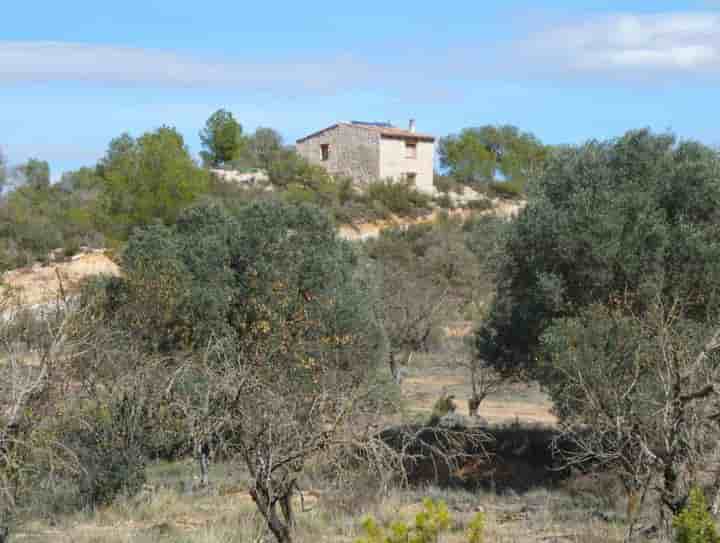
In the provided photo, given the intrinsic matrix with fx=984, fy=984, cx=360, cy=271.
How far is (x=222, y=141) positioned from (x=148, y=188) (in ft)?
88.0

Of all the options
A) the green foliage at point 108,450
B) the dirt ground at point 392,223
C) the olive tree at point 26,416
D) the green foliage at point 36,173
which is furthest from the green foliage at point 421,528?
the green foliage at point 36,173

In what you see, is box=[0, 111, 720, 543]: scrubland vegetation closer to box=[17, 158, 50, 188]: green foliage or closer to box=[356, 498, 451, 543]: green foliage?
box=[356, 498, 451, 543]: green foliage

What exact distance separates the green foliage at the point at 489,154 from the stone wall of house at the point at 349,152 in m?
9.78

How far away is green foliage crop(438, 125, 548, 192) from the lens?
74188 millimetres

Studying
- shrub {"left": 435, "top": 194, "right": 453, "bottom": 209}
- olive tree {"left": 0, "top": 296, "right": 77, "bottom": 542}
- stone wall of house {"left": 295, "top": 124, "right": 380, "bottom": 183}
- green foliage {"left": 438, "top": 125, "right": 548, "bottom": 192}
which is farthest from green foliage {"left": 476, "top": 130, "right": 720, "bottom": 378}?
green foliage {"left": 438, "top": 125, "right": 548, "bottom": 192}

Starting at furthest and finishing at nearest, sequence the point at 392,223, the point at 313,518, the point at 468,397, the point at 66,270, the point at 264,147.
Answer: the point at 264,147 → the point at 392,223 → the point at 66,270 → the point at 468,397 → the point at 313,518

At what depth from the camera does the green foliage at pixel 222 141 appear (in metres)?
69.9

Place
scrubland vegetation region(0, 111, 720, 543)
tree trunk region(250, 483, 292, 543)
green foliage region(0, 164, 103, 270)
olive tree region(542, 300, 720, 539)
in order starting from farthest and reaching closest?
green foliage region(0, 164, 103, 270) < scrubland vegetation region(0, 111, 720, 543) < tree trunk region(250, 483, 292, 543) < olive tree region(542, 300, 720, 539)

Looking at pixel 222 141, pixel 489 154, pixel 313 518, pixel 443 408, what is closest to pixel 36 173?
pixel 222 141

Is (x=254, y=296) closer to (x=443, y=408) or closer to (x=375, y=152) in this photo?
(x=443, y=408)

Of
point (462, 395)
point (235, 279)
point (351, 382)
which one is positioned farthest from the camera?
point (462, 395)

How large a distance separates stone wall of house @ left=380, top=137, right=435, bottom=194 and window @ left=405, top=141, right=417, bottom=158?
10cm

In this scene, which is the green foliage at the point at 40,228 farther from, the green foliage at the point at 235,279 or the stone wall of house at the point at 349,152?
the green foliage at the point at 235,279

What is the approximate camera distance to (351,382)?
47.9 feet
